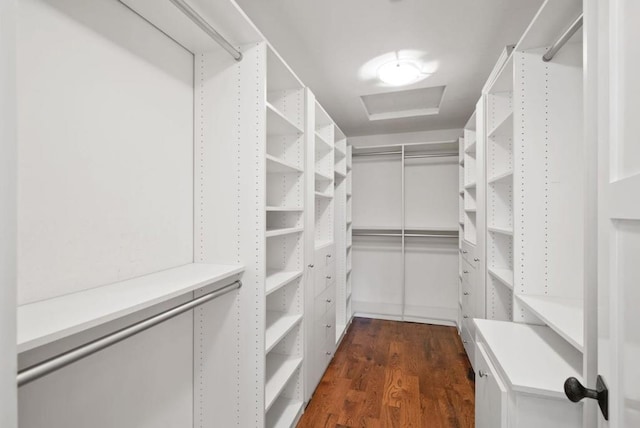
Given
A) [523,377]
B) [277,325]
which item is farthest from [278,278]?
[523,377]

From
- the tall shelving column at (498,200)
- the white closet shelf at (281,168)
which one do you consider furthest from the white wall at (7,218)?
the tall shelving column at (498,200)

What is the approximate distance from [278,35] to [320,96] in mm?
1023

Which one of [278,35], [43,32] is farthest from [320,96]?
[43,32]

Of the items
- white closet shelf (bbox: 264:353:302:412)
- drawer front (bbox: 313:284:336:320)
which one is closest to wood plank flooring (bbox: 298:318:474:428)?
white closet shelf (bbox: 264:353:302:412)

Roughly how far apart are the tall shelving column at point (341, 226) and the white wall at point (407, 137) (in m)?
1.02

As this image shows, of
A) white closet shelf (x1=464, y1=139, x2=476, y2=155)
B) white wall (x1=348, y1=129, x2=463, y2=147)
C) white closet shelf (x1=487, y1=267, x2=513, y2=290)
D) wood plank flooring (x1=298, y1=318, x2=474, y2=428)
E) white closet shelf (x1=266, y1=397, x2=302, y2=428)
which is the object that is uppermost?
white wall (x1=348, y1=129, x2=463, y2=147)

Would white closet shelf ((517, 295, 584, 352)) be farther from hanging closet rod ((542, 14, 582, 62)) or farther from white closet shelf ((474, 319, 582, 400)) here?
hanging closet rod ((542, 14, 582, 62))

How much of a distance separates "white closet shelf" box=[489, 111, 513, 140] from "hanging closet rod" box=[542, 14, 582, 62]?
290mm

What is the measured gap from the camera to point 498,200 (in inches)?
76.9

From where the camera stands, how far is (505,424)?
3.27 ft

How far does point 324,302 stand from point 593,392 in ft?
6.28

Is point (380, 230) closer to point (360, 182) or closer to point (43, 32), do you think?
point (360, 182)

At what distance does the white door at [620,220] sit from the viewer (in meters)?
0.55

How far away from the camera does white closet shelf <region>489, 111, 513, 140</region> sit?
1.63 m
